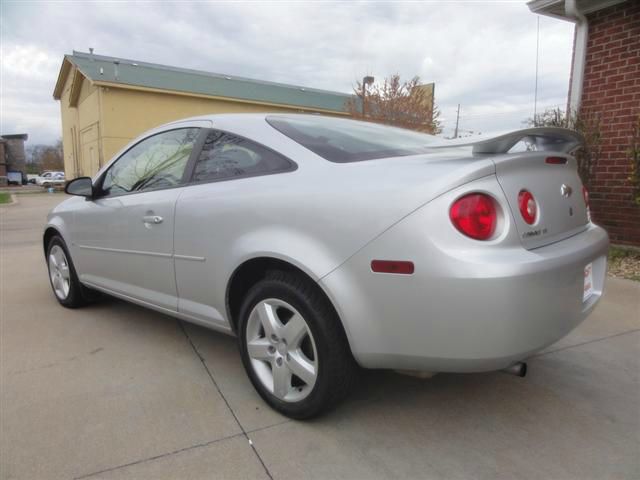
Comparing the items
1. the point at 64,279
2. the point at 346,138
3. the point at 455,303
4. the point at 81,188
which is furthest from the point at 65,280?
the point at 455,303

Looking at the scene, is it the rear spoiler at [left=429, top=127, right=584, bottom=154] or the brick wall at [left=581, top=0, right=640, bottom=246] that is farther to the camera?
the brick wall at [left=581, top=0, right=640, bottom=246]

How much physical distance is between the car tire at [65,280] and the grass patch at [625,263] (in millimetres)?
5163

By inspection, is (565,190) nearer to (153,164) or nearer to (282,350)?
(282,350)

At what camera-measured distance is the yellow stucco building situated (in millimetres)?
20484

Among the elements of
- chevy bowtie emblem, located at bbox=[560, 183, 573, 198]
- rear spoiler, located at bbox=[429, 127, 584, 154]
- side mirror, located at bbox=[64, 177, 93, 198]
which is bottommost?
→ side mirror, located at bbox=[64, 177, 93, 198]

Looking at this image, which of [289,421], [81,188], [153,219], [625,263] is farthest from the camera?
[625,263]

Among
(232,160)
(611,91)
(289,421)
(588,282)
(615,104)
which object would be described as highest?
(611,91)

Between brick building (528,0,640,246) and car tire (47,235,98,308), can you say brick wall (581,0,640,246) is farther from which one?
car tire (47,235,98,308)

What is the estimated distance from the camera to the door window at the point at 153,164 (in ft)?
9.72

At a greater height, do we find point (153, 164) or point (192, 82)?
point (192, 82)

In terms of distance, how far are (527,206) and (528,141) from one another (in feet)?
1.90

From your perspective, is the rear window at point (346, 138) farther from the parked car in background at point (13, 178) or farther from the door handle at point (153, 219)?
the parked car in background at point (13, 178)

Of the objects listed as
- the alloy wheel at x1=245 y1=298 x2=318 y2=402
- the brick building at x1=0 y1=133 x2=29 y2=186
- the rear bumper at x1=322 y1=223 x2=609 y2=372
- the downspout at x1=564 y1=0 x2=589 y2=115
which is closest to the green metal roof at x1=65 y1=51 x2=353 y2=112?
the downspout at x1=564 y1=0 x2=589 y2=115

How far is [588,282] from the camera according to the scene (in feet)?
7.20
